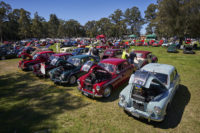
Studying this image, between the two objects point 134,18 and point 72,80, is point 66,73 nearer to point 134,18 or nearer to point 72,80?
point 72,80

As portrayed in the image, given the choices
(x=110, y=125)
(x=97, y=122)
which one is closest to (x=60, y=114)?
(x=97, y=122)

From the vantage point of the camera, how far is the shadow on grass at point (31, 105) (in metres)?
4.20

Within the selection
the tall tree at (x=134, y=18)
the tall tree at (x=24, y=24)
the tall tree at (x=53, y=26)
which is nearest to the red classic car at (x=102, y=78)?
the tall tree at (x=24, y=24)

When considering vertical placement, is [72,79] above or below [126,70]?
below

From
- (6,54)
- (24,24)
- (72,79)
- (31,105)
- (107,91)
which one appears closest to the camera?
(31,105)

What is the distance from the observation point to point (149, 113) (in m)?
3.80

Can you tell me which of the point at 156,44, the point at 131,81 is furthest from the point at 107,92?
the point at 156,44

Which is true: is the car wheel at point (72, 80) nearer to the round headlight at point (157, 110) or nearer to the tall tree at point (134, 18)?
the round headlight at point (157, 110)

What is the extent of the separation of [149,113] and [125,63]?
12.4 ft

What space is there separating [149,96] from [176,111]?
1655mm

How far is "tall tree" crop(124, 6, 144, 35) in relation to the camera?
77125 millimetres

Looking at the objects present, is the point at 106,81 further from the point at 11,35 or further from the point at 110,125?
the point at 11,35

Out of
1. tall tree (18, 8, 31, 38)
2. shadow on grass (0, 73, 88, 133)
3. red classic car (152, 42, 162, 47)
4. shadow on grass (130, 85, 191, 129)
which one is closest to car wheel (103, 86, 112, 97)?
shadow on grass (0, 73, 88, 133)

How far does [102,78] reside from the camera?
608cm
